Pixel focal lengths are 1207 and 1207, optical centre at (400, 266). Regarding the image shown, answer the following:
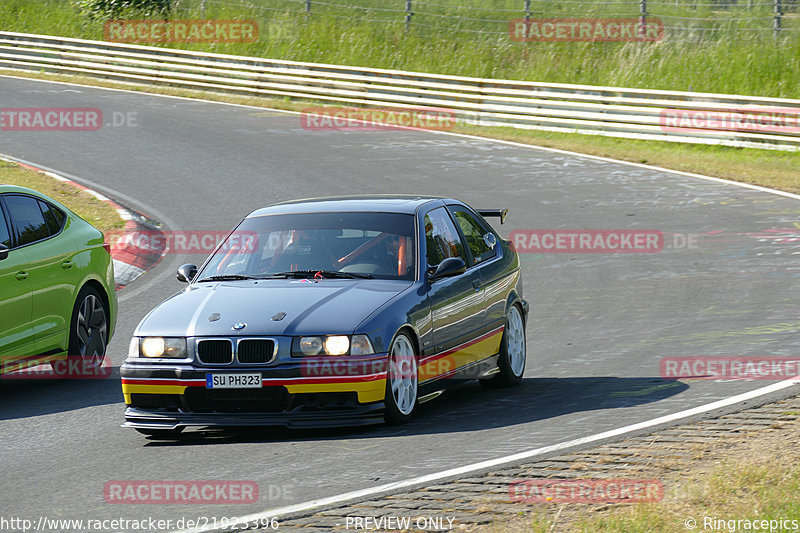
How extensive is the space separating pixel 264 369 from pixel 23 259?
304cm

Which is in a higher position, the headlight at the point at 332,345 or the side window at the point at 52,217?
the side window at the point at 52,217

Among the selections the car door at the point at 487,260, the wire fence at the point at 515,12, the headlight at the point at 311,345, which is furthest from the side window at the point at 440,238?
the wire fence at the point at 515,12

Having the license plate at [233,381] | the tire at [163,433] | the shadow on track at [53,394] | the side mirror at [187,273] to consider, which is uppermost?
the side mirror at [187,273]

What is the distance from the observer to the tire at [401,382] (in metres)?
7.67

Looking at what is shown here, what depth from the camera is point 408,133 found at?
85.4 ft

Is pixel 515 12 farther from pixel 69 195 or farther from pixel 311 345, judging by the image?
pixel 311 345

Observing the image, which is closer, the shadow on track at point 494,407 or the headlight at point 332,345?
the headlight at point 332,345

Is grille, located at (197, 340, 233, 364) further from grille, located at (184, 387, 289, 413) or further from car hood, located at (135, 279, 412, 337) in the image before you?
grille, located at (184, 387, 289, 413)

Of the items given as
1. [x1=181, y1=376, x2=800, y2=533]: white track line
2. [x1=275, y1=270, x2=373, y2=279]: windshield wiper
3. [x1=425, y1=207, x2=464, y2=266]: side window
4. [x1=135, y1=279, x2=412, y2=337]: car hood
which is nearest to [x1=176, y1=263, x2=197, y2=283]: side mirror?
[x1=135, y1=279, x2=412, y2=337]: car hood

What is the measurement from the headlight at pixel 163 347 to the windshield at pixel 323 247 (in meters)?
1.07

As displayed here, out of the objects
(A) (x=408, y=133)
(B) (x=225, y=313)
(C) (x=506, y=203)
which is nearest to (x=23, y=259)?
(B) (x=225, y=313)

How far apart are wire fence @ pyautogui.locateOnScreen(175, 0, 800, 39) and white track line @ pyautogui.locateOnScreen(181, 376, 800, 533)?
21.4 metres

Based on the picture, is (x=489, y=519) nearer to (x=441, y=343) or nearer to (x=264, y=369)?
(x=264, y=369)

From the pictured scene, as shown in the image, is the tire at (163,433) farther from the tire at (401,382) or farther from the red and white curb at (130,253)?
the red and white curb at (130,253)
